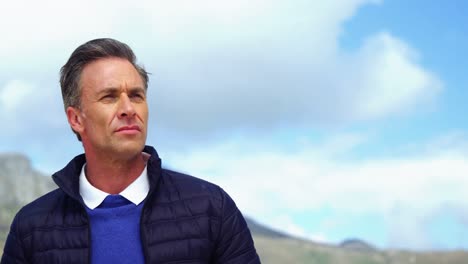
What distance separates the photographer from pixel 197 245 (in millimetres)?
7656

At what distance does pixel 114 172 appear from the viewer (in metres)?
7.68

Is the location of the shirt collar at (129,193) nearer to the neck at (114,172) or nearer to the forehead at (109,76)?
the neck at (114,172)

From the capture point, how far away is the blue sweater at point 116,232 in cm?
762

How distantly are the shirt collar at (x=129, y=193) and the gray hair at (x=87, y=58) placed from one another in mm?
607

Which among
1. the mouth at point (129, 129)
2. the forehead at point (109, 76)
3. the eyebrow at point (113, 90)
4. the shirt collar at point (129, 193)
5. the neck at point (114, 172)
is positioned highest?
the forehead at point (109, 76)

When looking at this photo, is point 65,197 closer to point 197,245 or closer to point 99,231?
point 99,231

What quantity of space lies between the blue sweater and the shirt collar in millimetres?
55

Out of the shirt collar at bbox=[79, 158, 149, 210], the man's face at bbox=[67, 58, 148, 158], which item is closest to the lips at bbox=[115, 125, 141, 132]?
the man's face at bbox=[67, 58, 148, 158]

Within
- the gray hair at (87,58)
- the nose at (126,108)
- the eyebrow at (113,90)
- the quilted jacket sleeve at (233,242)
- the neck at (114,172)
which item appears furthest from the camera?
the quilted jacket sleeve at (233,242)

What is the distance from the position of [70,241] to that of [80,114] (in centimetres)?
141

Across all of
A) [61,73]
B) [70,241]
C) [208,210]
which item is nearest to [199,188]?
[208,210]

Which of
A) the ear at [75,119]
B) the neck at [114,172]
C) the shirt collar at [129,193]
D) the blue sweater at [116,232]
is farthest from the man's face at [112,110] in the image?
the blue sweater at [116,232]

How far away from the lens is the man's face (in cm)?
723

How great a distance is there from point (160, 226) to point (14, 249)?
1853 mm
